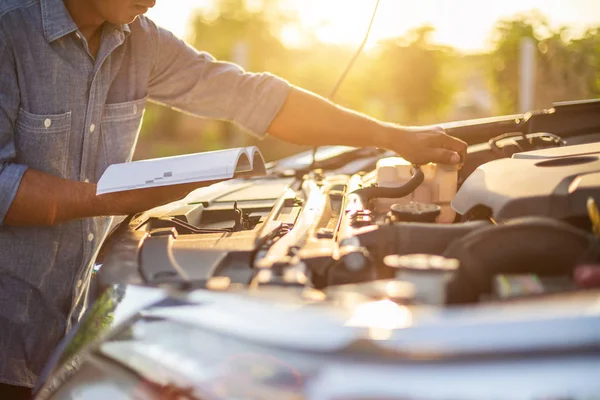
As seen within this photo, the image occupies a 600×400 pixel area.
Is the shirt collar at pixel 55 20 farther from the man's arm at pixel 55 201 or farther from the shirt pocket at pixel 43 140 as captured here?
the man's arm at pixel 55 201

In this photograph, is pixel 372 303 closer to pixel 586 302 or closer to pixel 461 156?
pixel 586 302

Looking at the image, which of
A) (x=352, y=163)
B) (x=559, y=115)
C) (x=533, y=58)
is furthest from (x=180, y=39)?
(x=533, y=58)

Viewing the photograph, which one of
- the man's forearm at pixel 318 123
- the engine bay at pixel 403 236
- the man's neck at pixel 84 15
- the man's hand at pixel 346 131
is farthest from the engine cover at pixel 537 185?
the man's neck at pixel 84 15

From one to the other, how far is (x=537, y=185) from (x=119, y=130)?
117cm

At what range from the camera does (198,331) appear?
3.12ft

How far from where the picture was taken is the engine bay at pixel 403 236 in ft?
3.28

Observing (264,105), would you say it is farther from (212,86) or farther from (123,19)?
(123,19)

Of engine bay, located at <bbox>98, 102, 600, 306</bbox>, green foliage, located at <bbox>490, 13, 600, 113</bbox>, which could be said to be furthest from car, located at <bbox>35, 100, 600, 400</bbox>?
green foliage, located at <bbox>490, 13, 600, 113</bbox>

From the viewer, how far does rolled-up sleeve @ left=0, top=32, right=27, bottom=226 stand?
1.51m

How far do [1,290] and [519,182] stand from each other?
1232 millimetres

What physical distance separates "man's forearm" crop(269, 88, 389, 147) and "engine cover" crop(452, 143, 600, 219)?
1.94 feet

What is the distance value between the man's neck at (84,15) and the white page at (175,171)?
22.7 inches

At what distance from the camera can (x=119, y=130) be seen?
1932mm

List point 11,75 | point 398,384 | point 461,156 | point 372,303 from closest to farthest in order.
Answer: point 398,384, point 372,303, point 11,75, point 461,156
